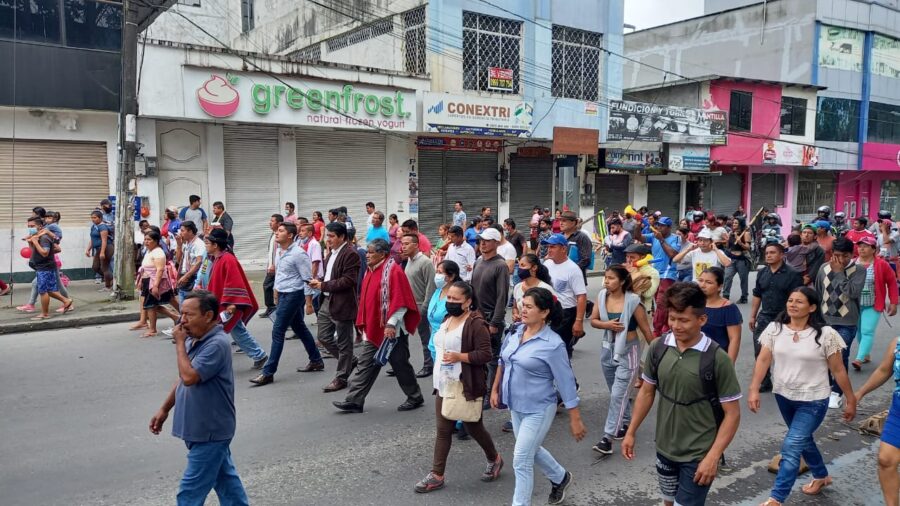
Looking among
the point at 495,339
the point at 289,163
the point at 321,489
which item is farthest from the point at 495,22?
the point at 321,489

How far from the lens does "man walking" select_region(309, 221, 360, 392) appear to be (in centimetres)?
685

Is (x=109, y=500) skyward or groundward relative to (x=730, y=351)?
groundward

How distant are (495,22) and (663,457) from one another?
1728 cm

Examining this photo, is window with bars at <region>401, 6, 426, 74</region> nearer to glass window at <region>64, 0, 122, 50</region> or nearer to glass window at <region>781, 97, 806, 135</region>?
glass window at <region>64, 0, 122, 50</region>

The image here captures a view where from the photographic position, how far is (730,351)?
5.07 m

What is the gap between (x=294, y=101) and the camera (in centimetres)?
1548

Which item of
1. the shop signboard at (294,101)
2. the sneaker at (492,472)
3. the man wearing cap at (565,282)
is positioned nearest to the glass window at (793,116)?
the shop signboard at (294,101)

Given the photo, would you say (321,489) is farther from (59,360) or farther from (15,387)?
(59,360)

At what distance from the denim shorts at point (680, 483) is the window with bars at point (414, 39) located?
15.9m

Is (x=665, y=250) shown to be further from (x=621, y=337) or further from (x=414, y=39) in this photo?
(x=414, y=39)

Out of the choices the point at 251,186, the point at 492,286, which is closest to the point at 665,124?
the point at 251,186

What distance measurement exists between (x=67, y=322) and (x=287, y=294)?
5.13m

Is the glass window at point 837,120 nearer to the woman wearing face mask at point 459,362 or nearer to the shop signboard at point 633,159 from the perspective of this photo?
the shop signboard at point 633,159

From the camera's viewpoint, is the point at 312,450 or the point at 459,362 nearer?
the point at 459,362
